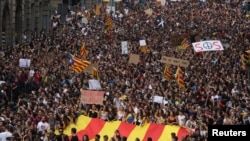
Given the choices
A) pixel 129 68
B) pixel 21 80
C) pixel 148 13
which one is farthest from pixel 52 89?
pixel 148 13

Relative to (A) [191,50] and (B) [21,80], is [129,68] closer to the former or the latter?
(B) [21,80]

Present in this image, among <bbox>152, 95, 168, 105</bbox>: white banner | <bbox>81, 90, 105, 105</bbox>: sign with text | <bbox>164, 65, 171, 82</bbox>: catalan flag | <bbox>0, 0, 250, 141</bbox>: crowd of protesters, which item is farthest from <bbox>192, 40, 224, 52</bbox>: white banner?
<bbox>81, 90, 105, 105</bbox>: sign with text

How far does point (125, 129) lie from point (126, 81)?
7613 millimetres

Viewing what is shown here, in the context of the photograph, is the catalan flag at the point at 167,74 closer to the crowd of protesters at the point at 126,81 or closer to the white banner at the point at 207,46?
the crowd of protesters at the point at 126,81

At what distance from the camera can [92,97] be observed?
20375mm

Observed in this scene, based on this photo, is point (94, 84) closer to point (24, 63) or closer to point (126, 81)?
point (126, 81)

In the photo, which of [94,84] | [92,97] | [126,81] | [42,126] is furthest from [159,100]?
[126,81]

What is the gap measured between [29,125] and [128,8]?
47.1 metres

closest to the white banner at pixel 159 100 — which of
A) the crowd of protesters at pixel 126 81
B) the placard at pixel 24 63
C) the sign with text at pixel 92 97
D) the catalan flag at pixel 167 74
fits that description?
the crowd of protesters at pixel 126 81

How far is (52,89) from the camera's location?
2444cm

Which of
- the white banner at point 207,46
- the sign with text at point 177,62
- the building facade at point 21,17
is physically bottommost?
the building facade at point 21,17

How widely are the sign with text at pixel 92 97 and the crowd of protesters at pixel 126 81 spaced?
0.21m

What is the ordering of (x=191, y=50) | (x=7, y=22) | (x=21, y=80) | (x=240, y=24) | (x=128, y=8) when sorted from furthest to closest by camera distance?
(x=128, y=8) < (x=240, y=24) < (x=7, y=22) < (x=191, y=50) < (x=21, y=80)

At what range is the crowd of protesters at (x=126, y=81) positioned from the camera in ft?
61.1
